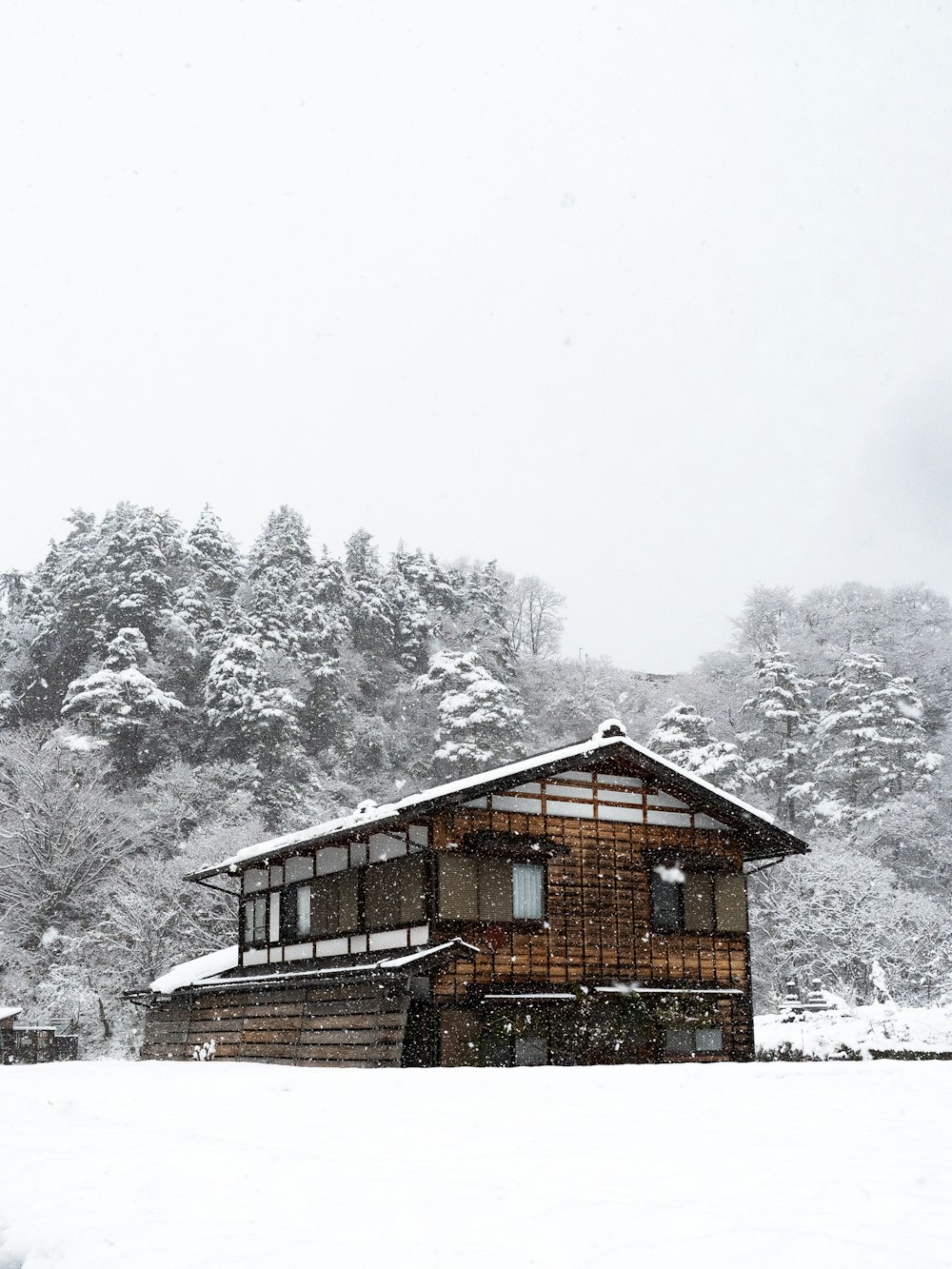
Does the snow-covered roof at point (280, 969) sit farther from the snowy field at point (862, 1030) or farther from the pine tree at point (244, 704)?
the pine tree at point (244, 704)

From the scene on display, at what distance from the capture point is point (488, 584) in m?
62.0

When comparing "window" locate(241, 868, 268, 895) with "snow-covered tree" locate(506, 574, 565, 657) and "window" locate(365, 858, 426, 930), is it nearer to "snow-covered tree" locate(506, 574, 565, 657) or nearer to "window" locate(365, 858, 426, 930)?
"window" locate(365, 858, 426, 930)

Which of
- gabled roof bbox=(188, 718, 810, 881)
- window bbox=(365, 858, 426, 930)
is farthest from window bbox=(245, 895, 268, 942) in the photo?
window bbox=(365, 858, 426, 930)

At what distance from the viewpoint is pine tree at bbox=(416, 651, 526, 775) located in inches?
1906

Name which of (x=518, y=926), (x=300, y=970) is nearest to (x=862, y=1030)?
(x=518, y=926)

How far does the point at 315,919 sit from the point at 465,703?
25195mm

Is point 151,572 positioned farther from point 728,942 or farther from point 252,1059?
point 728,942

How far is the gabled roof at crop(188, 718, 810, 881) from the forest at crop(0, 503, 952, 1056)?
12.4 meters

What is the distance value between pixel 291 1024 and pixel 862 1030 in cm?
1377

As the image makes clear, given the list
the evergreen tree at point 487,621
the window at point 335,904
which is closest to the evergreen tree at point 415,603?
the evergreen tree at point 487,621

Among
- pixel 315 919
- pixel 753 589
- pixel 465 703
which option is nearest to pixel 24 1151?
pixel 315 919

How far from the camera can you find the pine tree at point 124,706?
149 feet

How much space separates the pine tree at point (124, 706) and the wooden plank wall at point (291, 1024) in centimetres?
1860

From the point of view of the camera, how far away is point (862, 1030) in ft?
91.6
